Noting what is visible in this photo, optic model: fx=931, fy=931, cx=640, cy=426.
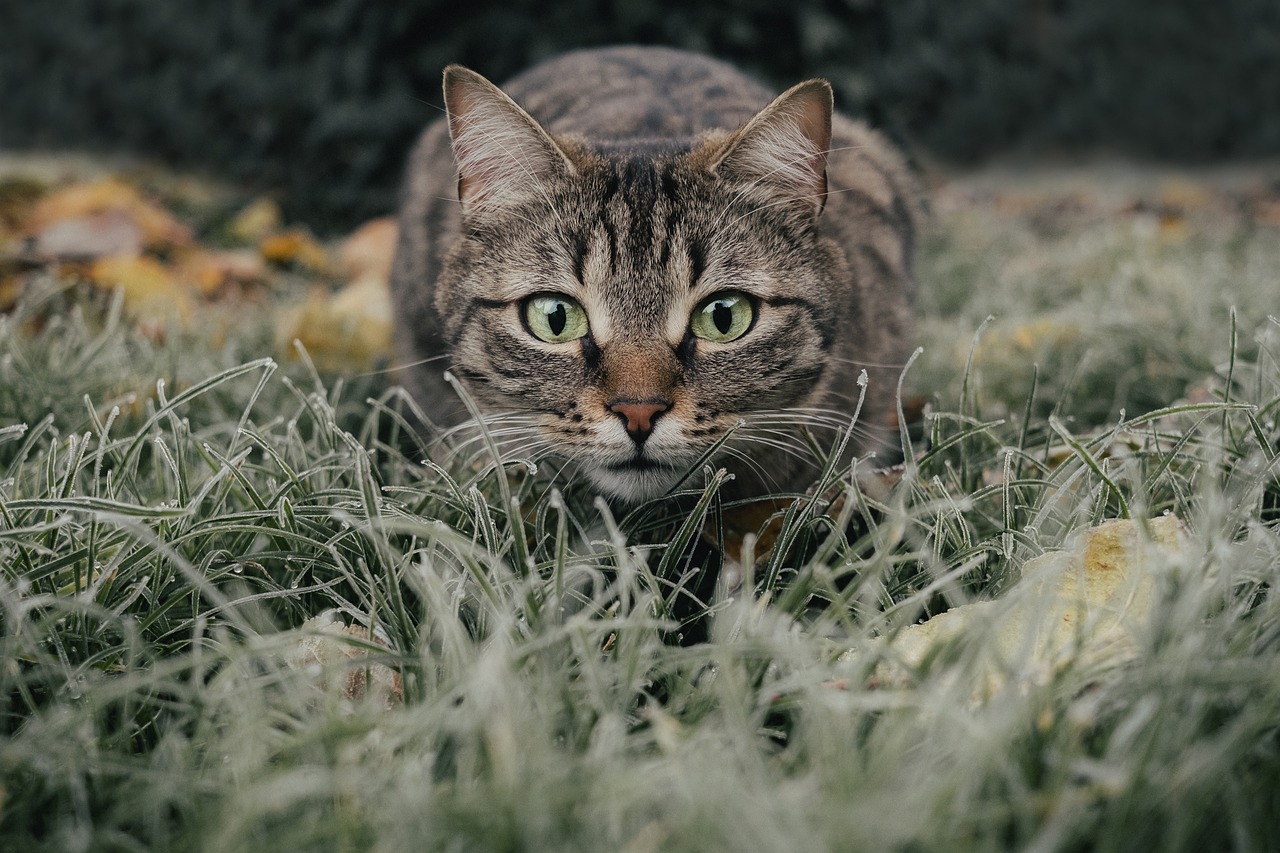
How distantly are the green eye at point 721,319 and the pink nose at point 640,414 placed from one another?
0.19m

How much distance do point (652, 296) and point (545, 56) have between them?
266 cm

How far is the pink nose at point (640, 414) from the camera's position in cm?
147

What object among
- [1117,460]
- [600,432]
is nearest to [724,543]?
[600,432]

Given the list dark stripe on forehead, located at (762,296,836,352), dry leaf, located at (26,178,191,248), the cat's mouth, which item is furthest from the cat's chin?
dry leaf, located at (26,178,191,248)

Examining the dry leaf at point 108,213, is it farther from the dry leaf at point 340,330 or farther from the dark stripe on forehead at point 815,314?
the dark stripe on forehead at point 815,314

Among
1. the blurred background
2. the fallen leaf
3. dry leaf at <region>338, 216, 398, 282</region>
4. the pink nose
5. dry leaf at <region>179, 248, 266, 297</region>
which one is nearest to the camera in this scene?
the pink nose

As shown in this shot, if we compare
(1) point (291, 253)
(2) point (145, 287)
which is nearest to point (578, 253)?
(2) point (145, 287)

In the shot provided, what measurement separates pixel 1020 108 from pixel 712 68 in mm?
3756

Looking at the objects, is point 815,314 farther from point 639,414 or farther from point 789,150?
point 639,414

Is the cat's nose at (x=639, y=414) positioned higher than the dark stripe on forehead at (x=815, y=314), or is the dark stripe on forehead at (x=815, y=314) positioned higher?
the dark stripe on forehead at (x=815, y=314)

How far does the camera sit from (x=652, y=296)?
1563 mm

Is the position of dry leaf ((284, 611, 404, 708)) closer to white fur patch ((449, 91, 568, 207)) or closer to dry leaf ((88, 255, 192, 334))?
white fur patch ((449, 91, 568, 207))

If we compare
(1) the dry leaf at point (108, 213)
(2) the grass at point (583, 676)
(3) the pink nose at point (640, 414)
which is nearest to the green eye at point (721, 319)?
(3) the pink nose at point (640, 414)

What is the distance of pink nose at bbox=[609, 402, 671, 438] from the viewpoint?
147cm
